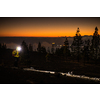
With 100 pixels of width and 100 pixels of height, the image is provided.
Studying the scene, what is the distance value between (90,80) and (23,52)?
1238 centimetres

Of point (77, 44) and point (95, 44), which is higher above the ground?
point (77, 44)

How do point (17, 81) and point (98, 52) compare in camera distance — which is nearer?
point (17, 81)

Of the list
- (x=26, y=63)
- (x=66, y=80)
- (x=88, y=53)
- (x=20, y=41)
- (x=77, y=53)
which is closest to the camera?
(x=66, y=80)

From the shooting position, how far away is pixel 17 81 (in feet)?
28.7

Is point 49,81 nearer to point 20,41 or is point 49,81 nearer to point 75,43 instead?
point 20,41

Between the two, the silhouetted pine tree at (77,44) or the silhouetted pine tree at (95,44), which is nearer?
the silhouetted pine tree at (95,44)

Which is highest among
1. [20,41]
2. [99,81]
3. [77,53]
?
[20,41]

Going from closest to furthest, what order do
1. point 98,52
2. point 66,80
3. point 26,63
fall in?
point 66,80 → point 26,63 → point 98,52

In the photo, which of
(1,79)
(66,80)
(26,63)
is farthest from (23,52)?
(66,80)

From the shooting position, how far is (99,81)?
10.0 m

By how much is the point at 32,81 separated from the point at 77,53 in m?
18.2

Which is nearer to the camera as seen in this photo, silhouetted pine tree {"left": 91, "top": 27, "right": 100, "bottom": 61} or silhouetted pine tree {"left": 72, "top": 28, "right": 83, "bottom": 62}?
silhouetted pine tree {"left": 91, "top": 27, "right": 100, "bottom": 61}

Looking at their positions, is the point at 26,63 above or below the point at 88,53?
below

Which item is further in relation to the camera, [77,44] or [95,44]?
[77,44]
